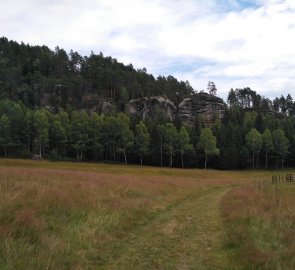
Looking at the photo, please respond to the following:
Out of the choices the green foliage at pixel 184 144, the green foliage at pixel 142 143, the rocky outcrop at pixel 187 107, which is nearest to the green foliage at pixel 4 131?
the green foliage at pixel 142 143

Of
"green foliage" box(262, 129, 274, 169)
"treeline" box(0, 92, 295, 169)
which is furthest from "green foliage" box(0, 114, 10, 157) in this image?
"green foliage" box(262, 129, 274, 169)

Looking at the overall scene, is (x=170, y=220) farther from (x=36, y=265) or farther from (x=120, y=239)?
(x=36, y=265)

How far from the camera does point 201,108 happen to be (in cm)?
18138

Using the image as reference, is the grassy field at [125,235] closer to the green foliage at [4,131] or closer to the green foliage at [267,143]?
the green foliage at [4,131]

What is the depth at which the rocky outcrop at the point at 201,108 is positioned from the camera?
179500mm

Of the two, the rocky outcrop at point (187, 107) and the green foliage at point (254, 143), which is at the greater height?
the rocky outcrop at point (187, 107)

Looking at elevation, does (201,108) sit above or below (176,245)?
above

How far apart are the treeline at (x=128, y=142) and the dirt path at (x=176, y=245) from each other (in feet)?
302

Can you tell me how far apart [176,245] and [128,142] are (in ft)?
320

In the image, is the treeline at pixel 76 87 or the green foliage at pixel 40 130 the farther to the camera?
the treeline at pixel 76 87

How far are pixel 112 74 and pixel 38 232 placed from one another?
184545 millimetres

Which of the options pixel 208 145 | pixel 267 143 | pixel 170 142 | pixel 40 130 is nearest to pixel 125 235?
pixel 208 145

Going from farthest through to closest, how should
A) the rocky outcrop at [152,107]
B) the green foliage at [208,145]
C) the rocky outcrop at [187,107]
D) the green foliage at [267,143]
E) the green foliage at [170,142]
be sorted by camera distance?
the rocky outcrop at [187,107] → the rocky outcrop at [152,107] → the green foliage at [267,143] → the green foliage at [170,142] → the green foliage at [208,145]

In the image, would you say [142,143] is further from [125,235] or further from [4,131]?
[125,235]
